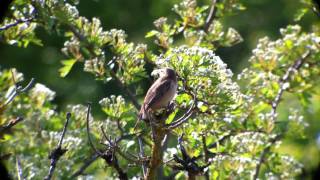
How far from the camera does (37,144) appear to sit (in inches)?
244

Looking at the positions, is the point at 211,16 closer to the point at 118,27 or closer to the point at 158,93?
the point at 158,93

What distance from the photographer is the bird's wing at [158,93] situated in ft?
14.1

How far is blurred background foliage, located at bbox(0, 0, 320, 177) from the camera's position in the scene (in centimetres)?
1620

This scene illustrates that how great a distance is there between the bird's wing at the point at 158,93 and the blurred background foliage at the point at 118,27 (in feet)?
33.9

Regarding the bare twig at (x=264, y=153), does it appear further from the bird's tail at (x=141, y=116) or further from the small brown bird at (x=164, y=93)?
the small brown bird at (x=164, y=93)

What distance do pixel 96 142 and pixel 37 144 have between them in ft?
2.88

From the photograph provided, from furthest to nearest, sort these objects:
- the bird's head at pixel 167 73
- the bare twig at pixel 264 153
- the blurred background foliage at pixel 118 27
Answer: the blurred background foliage at pixel 118 27 < the bare twig at pixel 264 153 < the bird's head at pixel 167 73

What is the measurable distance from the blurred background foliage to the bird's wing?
33.9 feet

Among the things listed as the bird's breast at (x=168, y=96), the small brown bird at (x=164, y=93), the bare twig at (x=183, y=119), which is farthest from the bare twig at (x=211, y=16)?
the bare twig at (x=183, y=119)

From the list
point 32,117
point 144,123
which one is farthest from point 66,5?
point 32,117

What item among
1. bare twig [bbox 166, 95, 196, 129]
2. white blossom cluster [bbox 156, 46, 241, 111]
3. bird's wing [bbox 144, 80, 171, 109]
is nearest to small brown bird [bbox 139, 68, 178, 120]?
bird's wing [bbox 144, 80, 171, 109]

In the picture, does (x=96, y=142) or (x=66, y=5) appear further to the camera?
(x=96, y=142)

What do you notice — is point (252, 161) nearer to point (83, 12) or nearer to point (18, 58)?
point (83, 12)

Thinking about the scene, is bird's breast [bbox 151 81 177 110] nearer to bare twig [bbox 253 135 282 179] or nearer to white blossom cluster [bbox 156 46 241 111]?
white blossom cluster [bbox 156 46 241 111]
